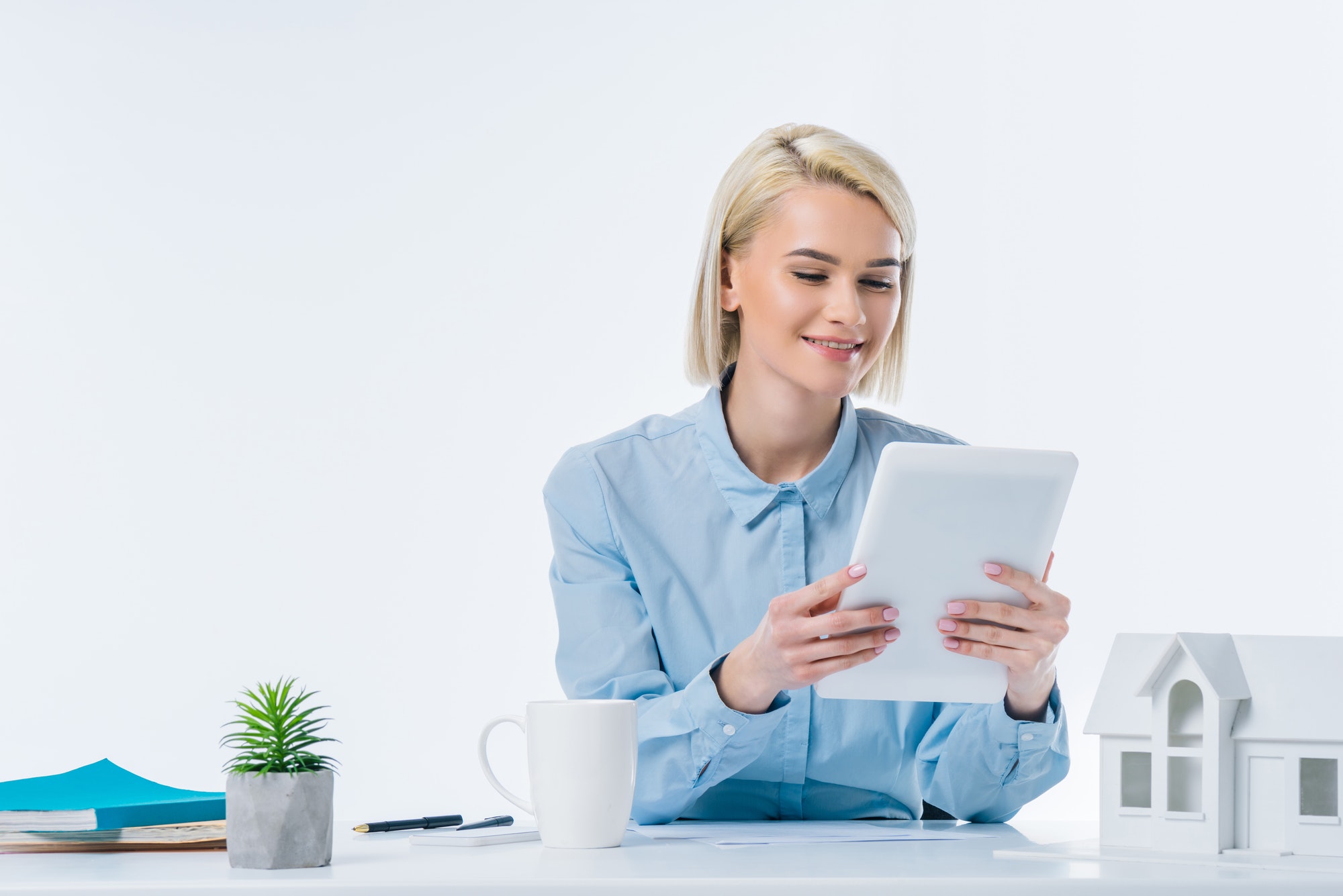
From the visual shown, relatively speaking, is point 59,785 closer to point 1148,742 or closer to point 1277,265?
point 1148,742

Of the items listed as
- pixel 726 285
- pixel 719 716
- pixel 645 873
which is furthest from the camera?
pixel 726 285

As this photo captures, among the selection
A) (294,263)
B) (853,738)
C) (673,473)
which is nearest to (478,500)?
(294,263)

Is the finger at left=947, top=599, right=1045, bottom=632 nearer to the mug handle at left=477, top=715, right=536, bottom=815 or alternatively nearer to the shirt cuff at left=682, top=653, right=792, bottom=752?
the shirt cuff at left=682, top=653, right=792, bottom=752

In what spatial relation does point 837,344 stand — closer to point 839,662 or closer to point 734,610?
point 734,610

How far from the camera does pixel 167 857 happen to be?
3.10 feet

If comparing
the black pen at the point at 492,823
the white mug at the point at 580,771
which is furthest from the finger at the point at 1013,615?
the black pen at the point at 492,823

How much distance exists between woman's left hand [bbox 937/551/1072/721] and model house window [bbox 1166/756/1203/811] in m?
0.19

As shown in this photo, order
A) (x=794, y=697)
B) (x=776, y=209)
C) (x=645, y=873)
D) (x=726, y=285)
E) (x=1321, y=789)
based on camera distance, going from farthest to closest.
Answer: (x=726, y=285), (x=776, y=209), (x=794, y=697), (x=1321, y=789), (x=645, y=873)

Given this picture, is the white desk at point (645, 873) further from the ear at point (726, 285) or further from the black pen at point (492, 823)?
the ear at point (726, 285)

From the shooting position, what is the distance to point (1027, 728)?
4.38 ft

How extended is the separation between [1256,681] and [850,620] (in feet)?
1.11

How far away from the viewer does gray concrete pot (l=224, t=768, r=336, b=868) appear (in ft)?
2.80

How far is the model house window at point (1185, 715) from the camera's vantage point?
3.26 ft

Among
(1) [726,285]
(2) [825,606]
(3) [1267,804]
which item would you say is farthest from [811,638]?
(1) [726,285]
